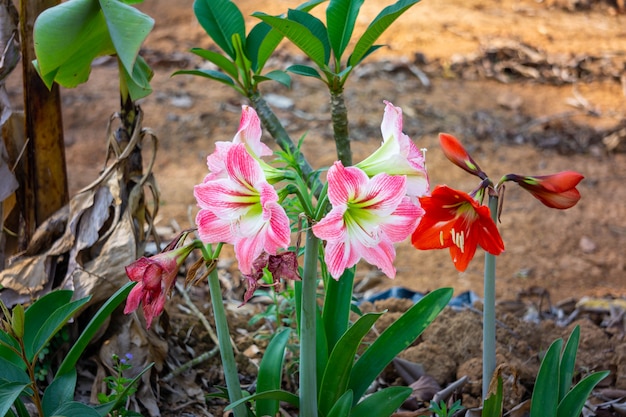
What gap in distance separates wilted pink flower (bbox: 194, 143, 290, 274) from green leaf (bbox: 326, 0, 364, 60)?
729mm

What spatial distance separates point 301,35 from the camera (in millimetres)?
1840

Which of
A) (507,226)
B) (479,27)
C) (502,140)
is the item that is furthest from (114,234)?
(479,27)

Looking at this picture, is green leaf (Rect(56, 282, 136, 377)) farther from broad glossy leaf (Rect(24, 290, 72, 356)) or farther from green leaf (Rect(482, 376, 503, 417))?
green leaf (Rect(482, 376, 503, 417))

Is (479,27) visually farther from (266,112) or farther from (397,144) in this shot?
(397,144)

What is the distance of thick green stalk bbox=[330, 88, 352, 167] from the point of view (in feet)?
6.77

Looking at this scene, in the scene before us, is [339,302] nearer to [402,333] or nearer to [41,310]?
[402,333]

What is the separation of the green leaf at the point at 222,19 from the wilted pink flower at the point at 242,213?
0.85 meters

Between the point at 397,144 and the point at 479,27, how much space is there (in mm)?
6078

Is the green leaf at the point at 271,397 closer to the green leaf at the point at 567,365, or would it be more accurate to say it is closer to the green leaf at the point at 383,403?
the green leaf at the point at 383,403

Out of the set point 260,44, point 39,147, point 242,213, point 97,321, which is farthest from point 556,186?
point 39,147

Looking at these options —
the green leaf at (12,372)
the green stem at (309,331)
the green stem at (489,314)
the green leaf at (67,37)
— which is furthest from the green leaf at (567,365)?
the green leaf at (67,37)

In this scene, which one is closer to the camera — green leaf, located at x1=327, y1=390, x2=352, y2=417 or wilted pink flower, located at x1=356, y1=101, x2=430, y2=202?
→ wilted pink flower, located at x1=356, y1=101, x2=430, y2=202

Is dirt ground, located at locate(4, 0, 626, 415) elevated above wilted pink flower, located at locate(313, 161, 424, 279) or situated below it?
below

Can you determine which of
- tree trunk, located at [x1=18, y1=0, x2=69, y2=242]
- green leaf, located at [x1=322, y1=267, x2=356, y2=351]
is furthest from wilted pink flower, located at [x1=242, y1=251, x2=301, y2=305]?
tree trunk, located at [x1=18, y1=0, x2=69, y2=242]
